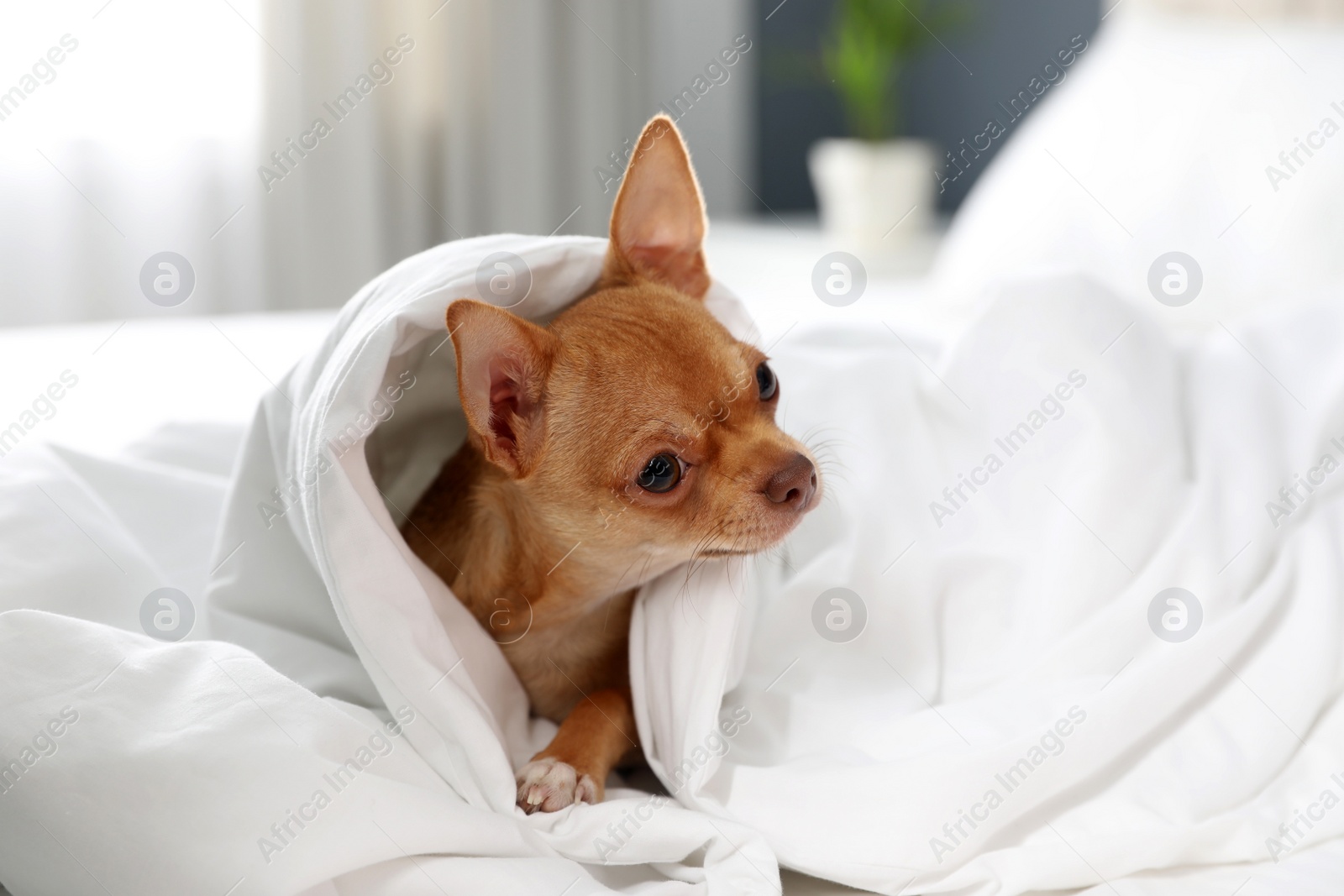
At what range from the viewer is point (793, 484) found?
1.39 metres

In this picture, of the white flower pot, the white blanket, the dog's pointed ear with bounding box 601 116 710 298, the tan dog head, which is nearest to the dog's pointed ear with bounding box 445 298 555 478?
the tan dog head

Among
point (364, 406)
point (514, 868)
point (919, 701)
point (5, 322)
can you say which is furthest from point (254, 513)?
point (5, 322)

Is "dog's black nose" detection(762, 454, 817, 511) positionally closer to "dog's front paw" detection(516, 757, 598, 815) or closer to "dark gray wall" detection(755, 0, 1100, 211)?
"dog's front paw" detection(516, 757, 598, 815)

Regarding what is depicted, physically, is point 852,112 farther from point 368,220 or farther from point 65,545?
point 65,545

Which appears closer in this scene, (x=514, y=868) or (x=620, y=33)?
(x=514, y=868)

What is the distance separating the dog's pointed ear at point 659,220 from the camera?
1.56 metres

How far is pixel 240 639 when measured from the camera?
154 centimetres

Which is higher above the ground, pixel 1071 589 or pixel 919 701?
pixel 1071 589

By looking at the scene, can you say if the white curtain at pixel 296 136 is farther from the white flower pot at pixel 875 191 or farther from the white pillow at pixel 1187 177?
the white pillow at pixel 1187 177

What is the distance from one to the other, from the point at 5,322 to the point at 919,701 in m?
4.41

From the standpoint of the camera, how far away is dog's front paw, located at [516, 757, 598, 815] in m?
1.33

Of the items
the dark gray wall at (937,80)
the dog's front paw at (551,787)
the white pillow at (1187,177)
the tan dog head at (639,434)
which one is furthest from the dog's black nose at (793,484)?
the dark gray wall at (937,80)

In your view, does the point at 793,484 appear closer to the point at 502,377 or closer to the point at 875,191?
the point at 502,377

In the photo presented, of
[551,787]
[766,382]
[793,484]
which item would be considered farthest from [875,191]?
[551,787]
